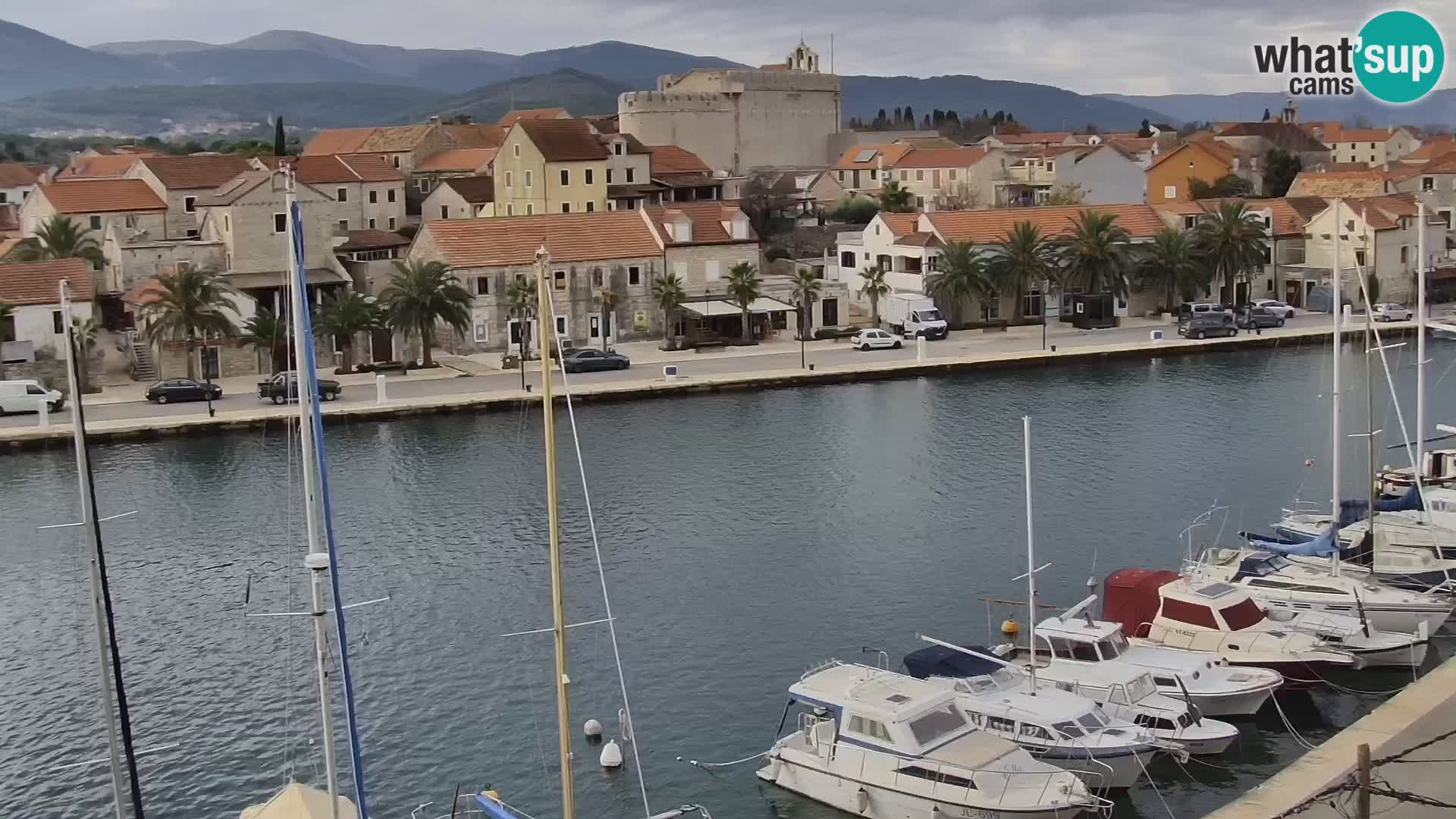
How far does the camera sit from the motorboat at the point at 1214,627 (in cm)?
2848

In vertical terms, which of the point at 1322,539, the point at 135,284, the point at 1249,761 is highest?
the point at 135,284

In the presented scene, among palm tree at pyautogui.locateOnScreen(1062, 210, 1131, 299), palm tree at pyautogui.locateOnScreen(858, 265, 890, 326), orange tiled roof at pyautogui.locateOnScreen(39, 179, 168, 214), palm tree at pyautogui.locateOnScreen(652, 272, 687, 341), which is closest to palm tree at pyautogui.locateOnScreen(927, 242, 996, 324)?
palm tree at pyautogui.locateOnScreen(858, 265, 890, 326)

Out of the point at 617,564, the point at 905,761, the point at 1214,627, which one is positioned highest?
the point at 617,564

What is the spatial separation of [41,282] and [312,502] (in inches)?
1791

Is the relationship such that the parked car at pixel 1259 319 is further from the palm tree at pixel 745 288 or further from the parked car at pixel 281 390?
the parked car at pixel 281 390

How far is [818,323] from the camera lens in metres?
74.7

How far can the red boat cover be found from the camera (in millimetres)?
30500

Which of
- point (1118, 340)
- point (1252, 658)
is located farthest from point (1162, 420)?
point (1252, 658)

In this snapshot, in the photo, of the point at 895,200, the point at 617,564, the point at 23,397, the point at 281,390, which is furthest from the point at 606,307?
the point at 895,200

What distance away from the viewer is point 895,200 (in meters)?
99.7

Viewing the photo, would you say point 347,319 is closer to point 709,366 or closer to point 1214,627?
point 709,366

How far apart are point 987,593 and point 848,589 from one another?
2.95 metres

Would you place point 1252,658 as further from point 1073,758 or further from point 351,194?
point 351,194

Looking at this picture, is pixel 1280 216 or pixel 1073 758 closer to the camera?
pixel 1073 758
